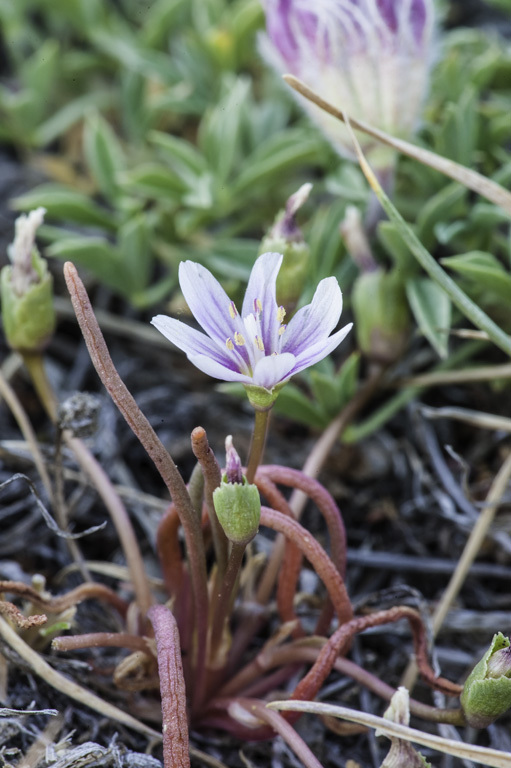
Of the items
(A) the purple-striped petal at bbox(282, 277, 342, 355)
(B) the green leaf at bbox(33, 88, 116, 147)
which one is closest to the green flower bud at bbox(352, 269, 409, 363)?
(A) the purple-striped petal at bbox(282, 277, 342, 355)

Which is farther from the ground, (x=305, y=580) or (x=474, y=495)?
(x=474, y=495)

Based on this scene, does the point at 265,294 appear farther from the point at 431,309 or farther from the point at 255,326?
the point at 431,309

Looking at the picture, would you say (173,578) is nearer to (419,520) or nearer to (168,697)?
(168,697)

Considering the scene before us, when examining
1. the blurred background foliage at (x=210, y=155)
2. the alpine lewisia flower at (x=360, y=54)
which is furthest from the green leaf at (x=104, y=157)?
the alpine lewisia flower at (x=360, y=54)

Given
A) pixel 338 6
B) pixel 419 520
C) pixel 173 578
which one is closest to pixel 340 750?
pixel 173 578

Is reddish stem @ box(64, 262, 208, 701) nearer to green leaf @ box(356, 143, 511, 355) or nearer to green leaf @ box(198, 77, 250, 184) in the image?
green leaf @ box(356, 143, 511, 355)

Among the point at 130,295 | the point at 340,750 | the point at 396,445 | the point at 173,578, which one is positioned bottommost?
the point at 340,750
